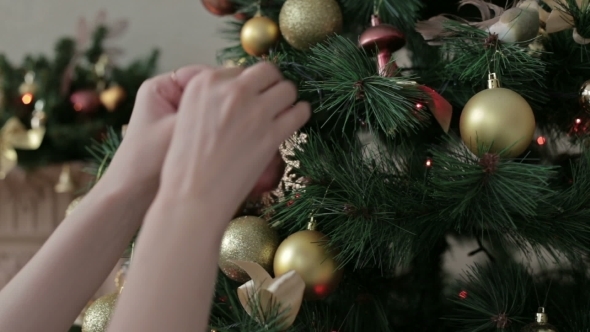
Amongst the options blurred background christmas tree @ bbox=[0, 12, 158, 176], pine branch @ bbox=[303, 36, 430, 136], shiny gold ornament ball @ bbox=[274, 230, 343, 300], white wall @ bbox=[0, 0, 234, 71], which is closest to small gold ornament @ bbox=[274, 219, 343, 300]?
shiny gold ornament ball @ bbox=[274, 230, 343, 300]

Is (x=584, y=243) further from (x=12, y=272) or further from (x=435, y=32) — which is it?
(x=12, y=272)

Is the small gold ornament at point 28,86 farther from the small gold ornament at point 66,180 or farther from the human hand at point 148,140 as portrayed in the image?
the human hand at point 148,140

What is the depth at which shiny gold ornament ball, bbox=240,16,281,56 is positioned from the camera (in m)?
0.65

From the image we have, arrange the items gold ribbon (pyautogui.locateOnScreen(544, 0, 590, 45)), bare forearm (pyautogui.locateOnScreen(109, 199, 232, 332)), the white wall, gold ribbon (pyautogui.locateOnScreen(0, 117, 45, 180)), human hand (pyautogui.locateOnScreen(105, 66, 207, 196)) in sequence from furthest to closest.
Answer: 1. the white wall
2. gold ribbon (pyautogui.locateOnScreen(0, 117, 45, 180))
3. gold ribbon (pyautogui.locateOnScreen(544, 0, 590, 45))
4. human hand (pyautogui.locateOnScreen(105, 66, 207, 196))
5. bare forearm (pyautogui.locateOnScreen(109, 199, 232, 332))

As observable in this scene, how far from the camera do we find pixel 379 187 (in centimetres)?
50

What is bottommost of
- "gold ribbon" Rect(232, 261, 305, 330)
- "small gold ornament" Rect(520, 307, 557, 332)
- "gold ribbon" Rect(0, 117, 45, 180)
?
"gold ribbon" Rect(0, 117, 45, 180)

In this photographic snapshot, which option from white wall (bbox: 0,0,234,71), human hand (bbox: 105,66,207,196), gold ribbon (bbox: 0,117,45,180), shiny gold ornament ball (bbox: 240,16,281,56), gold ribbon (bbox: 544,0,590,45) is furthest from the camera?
white wall (bbox: 0,0,234,71)

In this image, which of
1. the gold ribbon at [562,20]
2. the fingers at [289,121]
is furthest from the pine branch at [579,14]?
the fingers at [289,121]

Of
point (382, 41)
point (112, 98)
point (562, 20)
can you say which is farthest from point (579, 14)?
point (112, 98)

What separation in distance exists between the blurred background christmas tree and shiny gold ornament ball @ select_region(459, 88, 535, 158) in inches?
30.7

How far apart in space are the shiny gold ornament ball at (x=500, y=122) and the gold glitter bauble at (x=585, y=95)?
0.28ft

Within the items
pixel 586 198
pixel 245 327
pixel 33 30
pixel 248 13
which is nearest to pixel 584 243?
pixel 586 198

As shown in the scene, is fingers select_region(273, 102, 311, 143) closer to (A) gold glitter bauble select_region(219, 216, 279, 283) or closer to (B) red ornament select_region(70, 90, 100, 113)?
(A) gold glitter bauble select_region(219, 216, 279, 283)

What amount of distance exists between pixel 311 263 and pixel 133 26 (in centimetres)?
110
